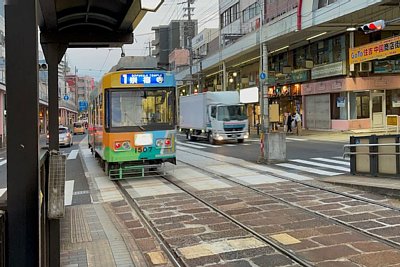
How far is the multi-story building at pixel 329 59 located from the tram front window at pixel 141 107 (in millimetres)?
14374

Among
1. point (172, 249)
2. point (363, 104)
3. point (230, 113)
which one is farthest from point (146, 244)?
point (363, 104)

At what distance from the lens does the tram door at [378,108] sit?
33.2 m

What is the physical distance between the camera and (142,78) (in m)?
12.8

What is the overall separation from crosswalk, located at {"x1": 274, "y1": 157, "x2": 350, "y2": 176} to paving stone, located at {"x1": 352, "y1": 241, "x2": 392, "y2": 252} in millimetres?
6969

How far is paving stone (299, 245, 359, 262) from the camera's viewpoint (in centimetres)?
572

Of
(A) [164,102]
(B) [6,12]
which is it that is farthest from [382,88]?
(B) [6,12]

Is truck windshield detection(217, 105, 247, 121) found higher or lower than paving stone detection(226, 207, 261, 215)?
higher

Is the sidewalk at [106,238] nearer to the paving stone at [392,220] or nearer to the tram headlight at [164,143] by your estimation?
the tram headlight at [164,143]

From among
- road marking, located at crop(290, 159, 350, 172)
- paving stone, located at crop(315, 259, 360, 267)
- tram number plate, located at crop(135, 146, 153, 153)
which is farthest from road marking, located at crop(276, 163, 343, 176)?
paving stone, located at crop(315, 259, 360, 267)

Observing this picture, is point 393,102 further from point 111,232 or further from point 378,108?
point 111,232

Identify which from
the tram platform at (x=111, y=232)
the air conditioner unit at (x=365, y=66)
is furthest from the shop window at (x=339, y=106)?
the tram platform at (x=111, y=232)

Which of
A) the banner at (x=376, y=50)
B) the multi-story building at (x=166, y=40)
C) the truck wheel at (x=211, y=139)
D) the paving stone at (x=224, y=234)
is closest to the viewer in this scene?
the paving stone at (x=224, y=234)

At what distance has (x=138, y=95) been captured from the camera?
504 inches

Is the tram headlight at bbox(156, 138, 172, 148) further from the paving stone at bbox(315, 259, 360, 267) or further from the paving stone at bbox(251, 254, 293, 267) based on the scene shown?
the paving stone at bbox(315, 259, 360, 267)
